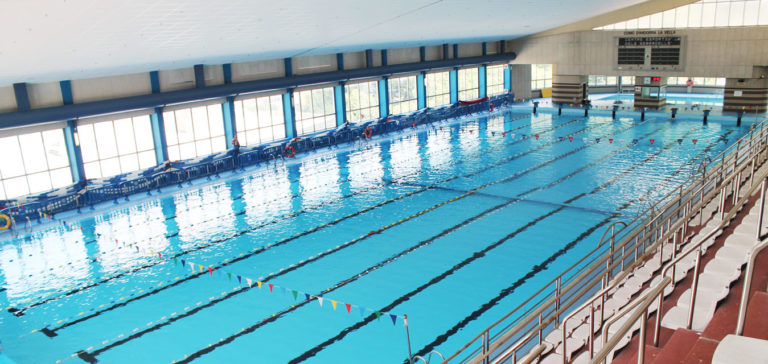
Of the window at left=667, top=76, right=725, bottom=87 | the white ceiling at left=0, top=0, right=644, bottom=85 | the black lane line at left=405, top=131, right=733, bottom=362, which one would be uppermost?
the white ceiling at left=0, top=0, right=644, bottom=85

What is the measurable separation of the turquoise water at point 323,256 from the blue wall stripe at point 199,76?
12.0ft

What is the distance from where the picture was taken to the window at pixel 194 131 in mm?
20188

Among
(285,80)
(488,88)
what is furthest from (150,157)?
(488,88)

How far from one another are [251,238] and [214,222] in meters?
1.86

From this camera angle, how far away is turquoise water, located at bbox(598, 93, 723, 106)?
32406 millimetres

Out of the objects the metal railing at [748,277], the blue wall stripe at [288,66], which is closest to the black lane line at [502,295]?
the metal railing at [748,277]

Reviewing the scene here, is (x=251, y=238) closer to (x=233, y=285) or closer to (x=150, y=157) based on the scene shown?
(x=233, y=285)

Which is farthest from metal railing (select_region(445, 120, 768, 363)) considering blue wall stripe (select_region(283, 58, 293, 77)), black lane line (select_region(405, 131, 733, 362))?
blue wall stripe (select_region(283, 58, 293, 77))

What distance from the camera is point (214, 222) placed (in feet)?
47.2

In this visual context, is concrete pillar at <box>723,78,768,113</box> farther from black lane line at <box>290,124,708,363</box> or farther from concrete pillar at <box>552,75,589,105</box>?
black lane line at <box>290,124,708,363</box>

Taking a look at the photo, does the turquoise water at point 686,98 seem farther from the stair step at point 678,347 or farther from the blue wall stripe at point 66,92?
the stair step at point 678,347

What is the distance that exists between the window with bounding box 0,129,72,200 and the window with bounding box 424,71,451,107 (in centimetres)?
1801

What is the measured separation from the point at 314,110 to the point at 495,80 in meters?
14.5

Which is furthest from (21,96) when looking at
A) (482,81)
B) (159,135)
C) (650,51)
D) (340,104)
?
(650,51)
